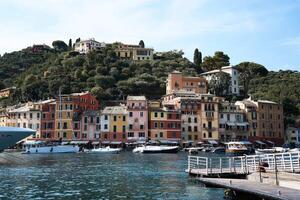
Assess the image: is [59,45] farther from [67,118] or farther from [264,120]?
[264,120]

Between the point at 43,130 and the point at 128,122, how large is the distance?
19477 mm

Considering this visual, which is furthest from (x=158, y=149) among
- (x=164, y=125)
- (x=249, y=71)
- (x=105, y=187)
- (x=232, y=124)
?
(x=249, y=71)

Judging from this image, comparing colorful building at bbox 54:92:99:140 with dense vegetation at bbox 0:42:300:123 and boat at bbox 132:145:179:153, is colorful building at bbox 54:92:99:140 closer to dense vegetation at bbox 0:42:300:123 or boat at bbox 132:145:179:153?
dense vegetation at bbox 0:42:300:123

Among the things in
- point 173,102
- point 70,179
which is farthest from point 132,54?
point 70,179

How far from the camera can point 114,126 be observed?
314 ft

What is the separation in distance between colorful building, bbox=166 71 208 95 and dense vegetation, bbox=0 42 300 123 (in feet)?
10.5

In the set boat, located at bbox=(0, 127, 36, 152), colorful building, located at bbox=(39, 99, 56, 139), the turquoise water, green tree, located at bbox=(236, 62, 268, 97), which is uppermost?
green tree, located at bbox=(236, 62, 268, 97)

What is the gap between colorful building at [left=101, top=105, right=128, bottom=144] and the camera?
95500 mm

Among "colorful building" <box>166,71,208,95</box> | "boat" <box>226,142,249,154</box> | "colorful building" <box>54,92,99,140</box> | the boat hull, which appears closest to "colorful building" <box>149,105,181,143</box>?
"boat" <box>226,142,249,154</box>

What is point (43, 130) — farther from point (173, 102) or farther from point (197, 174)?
point (197, 174)

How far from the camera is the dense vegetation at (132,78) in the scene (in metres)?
117

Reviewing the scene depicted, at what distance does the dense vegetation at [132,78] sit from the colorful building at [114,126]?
1711cm

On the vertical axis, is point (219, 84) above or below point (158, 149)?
above

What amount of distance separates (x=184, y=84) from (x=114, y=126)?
30.6 metres
